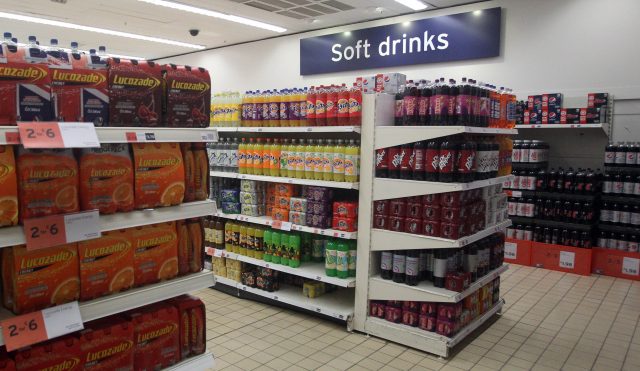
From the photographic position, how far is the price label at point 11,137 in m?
1.51

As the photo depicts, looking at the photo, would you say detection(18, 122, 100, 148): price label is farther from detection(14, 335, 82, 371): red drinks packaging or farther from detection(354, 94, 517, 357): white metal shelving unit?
detection(354, 94, 517, 357): white metal shelving unit

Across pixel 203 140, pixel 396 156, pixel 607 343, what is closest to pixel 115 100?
pixel 203 140

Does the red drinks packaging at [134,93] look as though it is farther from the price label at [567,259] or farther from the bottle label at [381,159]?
the price label at [567,259]

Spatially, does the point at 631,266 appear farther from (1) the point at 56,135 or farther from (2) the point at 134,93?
(1) the point at 56,135

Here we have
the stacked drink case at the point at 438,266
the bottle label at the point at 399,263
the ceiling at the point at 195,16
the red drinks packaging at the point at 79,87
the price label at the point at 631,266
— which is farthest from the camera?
the ceiling at the point at 195,16

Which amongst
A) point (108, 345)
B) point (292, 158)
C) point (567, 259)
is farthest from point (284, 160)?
point (567, 259)

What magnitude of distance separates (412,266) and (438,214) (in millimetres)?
482

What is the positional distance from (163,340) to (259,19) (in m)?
7.64

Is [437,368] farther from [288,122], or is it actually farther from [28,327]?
[28,327]

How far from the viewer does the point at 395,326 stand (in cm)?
385

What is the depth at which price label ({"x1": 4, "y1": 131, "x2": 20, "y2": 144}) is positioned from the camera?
1.51m

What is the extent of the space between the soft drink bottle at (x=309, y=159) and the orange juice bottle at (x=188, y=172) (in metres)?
2.01

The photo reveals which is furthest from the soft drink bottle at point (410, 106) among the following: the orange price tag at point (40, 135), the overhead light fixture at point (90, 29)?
the overhead light fixture at point (90, 29)

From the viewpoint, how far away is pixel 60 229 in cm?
169
